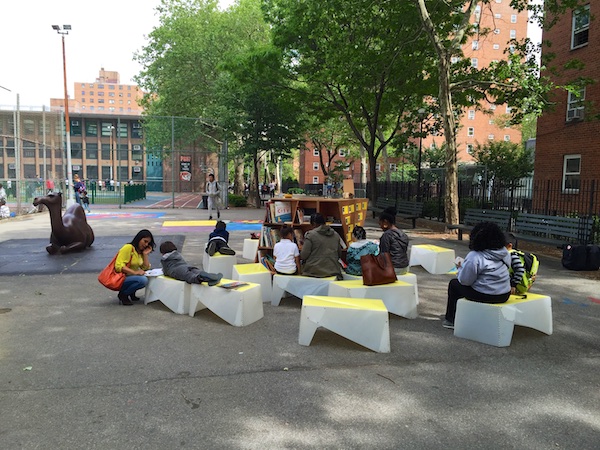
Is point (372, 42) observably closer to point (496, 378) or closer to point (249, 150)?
point (249, 150)

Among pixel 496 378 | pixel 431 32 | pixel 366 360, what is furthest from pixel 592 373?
pixel 431 32

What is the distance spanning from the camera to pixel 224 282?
20.7 feet

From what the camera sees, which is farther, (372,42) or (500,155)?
(500,155)

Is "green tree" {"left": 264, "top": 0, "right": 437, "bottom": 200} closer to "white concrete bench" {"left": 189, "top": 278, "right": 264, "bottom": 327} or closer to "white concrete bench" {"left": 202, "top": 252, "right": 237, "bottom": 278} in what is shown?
"white concrete bench" {"left": 202, "top": 252, "right": 237, "bottom": 278}

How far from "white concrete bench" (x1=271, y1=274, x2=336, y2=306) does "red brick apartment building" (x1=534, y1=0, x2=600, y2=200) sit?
16153 millimetres

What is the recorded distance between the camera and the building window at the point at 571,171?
2088cm

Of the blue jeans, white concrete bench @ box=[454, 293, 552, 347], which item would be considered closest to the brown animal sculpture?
the blue jeans

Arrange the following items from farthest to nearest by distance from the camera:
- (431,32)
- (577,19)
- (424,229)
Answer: (577,19), (424,229), (431,32)

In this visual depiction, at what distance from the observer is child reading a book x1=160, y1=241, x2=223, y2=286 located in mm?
6117

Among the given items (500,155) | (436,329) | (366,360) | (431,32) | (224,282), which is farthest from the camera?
(500,155)

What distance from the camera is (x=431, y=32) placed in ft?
48.9

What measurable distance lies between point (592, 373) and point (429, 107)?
59.4ft

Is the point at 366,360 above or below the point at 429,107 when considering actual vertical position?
below

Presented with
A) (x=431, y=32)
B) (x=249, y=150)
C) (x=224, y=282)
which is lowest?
(x=224, y=282)
